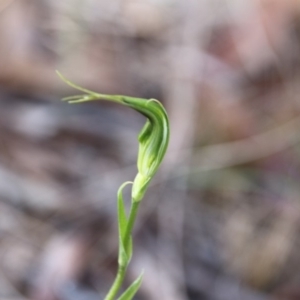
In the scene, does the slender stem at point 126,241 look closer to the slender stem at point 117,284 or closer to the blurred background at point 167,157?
the slender stem at point 117,284

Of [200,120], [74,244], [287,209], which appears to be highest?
[200,120]

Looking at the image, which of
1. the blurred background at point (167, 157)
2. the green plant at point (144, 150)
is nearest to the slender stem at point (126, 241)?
the green plant at point (144, 150)

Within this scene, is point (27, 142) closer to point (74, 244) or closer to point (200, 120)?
point (74, 244)

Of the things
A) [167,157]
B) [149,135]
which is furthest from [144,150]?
[167,157]

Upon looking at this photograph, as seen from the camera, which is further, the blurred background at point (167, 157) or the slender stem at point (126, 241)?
the blurred background at point (167, 157)

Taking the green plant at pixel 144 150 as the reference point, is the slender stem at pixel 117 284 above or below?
below

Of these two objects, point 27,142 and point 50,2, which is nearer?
point 27,142

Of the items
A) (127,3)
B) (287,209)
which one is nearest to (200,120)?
(287,209)

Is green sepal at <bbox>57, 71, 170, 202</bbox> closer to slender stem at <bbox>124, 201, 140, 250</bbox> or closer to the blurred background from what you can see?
slender stem at <bbox>124, 201, 140, 250</bbox>

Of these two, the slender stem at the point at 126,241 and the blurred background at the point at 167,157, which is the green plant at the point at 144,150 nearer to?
the slender stem at the point at 126,241
